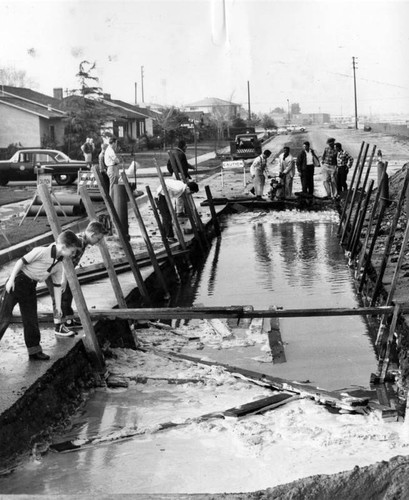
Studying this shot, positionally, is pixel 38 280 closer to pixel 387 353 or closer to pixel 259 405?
pixel 259 405

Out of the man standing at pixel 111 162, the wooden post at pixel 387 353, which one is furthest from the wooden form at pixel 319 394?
the man standing at pixel 111 162

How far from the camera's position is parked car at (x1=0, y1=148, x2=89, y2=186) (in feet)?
117

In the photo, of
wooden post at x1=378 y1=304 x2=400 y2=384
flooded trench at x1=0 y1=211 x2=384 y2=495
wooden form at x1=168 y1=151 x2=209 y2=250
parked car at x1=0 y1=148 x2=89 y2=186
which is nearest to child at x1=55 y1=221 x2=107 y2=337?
flooded trench at x1=0 y1=211 x2=384 y2=495

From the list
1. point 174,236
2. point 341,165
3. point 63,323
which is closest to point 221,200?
point 341,165

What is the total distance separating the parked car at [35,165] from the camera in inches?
1405

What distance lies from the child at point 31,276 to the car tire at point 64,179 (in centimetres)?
2740

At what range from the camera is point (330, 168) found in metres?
26.8

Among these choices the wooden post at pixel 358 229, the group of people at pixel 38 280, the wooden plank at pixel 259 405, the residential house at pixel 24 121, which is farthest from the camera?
the residential house at pixel 24 121

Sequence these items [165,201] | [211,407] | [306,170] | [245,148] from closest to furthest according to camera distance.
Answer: [211,407] < [165,201] < [306,170] < [245,148]

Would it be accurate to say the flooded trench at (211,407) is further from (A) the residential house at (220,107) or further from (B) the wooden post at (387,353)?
(A) the residential house at (220,107)

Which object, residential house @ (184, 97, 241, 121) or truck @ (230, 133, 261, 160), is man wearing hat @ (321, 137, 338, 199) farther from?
residential house @ (184, 97, 241, 121)

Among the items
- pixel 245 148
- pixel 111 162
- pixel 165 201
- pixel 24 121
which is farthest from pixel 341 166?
pixel 24 121

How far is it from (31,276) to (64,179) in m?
27.9

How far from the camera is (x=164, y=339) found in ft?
39.4
